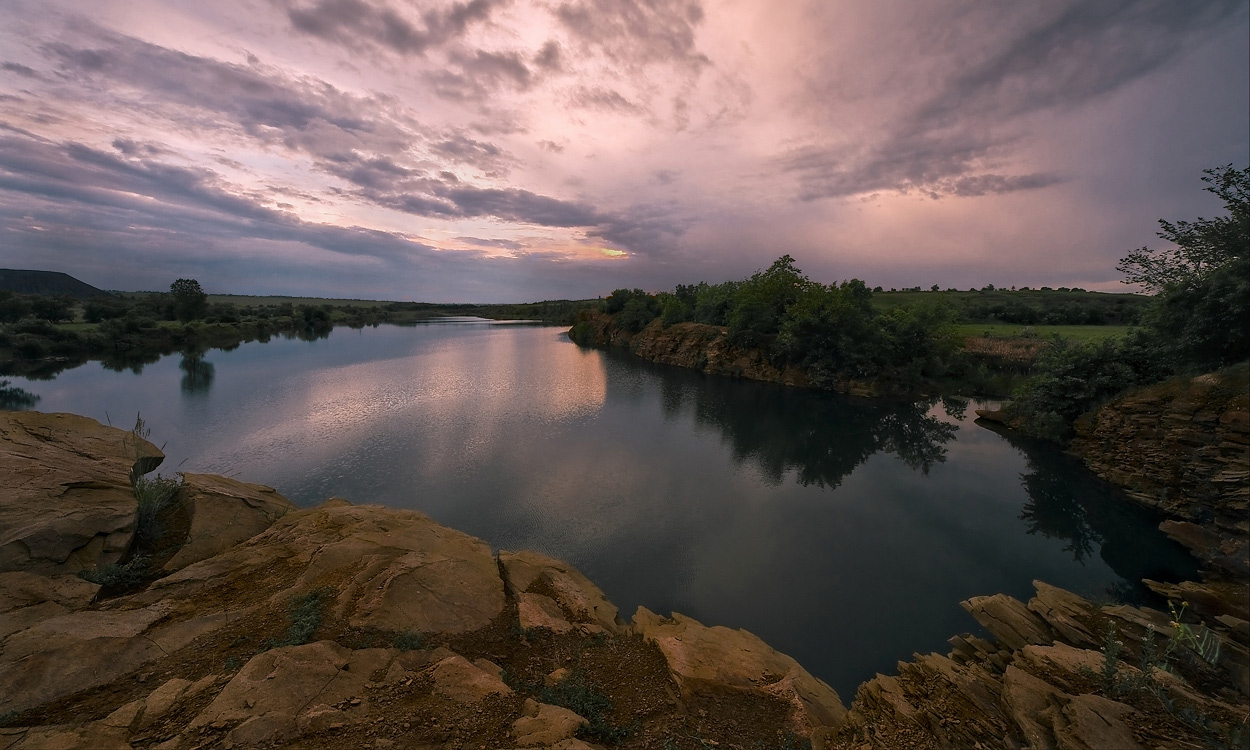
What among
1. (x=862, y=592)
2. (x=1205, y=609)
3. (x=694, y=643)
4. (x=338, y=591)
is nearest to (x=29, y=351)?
(x=338, y=591)

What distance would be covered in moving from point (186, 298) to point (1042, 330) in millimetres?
107439

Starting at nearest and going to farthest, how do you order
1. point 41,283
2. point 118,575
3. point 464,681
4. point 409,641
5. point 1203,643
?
point 464,681 < point 1203,643 < point 409,641 < point 118,575 < point 41,283

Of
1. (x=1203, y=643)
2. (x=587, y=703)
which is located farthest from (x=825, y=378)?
(x=587, y=703)

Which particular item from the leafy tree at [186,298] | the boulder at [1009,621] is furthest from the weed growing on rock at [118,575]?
the leafy tree at [186,298]

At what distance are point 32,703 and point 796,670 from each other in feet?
34.9

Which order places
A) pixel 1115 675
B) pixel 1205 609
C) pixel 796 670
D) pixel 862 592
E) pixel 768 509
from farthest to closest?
pixel 768 509
pixel 862 592
pixel 1205 609
pixel 796 670
pixel 1115 675

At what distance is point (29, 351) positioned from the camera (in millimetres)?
41375

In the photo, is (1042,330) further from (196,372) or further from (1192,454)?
(196,372)

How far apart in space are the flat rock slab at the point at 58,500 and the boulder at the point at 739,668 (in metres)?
10.8

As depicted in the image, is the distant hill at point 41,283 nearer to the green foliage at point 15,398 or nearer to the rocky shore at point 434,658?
the green foliage at point 15,398

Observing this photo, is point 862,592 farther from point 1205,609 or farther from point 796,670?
point 1205,609

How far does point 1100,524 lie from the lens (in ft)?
50.5

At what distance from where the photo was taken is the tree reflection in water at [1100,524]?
41.9ft

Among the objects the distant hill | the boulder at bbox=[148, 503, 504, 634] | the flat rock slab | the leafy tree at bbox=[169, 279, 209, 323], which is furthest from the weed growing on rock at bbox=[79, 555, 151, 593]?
the distant hill
